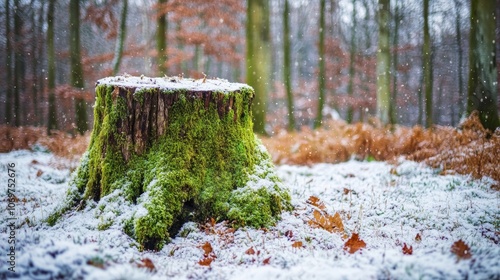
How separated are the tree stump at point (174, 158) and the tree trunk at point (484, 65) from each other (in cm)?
699

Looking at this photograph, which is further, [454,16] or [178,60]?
[454,16]

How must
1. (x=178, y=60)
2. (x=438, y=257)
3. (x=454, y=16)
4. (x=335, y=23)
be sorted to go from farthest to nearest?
(x=335, y=23)
(x=454, y=16)
(x=178, y=60)
(x=438, y=257)

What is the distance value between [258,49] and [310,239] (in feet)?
28.3

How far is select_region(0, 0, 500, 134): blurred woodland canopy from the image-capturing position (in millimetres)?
10969

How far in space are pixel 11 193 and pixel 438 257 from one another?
5.48 meters

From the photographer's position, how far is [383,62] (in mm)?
11438

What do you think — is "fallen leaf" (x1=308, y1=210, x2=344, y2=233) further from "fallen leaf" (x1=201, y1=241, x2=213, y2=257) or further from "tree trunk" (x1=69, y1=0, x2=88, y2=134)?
"tree trunk" (x1=69, y1=0, x2=88, y2=134)

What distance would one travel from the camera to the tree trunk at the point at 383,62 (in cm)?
1126

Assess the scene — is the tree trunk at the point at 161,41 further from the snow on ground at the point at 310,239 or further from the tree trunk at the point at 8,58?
the tree trunk at the point at 8,58

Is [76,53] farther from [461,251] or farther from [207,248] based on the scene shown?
[461,251]

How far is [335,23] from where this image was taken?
23.3 meters

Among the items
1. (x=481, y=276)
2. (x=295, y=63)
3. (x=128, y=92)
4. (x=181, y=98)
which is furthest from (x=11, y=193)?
(x=295, y=63)

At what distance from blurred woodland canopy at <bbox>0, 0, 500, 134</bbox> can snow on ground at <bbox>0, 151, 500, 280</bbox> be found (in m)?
3.79

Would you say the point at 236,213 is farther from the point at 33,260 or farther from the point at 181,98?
the point at 33,260
